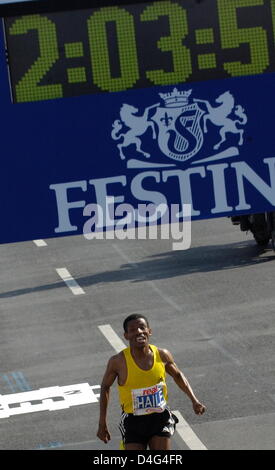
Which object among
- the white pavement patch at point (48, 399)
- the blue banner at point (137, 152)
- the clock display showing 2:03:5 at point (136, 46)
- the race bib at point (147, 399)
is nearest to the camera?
the clock display showing 2:03:5 at point (136, 46)

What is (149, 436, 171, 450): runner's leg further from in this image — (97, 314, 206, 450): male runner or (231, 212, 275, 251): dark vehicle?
(231, 212, 275, 251): dark vehicle

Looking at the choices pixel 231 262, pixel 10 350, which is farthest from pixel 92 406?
pixel 231 262

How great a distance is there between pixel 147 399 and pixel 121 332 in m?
13.0

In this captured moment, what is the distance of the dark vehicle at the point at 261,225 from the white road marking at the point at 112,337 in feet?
29.0

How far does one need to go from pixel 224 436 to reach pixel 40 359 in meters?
7.26

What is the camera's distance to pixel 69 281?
35719 millimetres

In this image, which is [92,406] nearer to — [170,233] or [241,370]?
[241,370]

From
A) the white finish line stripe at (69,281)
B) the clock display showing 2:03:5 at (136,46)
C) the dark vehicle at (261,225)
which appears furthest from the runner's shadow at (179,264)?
the clock display showing 2:03:5 at (136,46)

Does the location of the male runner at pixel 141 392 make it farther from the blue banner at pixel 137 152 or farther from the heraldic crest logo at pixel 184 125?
the heraldic crest logo at pixel 184 125

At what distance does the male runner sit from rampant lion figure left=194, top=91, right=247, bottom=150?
7.41 ft

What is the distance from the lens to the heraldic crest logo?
14.1 metres

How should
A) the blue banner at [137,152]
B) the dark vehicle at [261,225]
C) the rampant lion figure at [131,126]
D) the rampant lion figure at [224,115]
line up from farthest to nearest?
1. the dark vehicle at [261,225]
2. the rampant lion figure at [224,115]
3. the rampant lion figure at [131,126]
4. the blue banner at [137,152]

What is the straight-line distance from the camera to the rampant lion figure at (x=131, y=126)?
14.1 meters

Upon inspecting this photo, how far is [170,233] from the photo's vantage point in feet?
148
